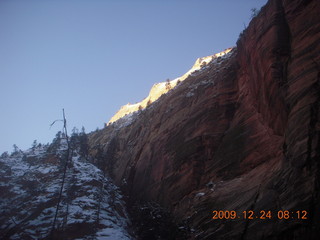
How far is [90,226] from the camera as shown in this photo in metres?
25.9

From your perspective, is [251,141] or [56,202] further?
[56,202]

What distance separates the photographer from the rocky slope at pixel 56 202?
82.2 feet

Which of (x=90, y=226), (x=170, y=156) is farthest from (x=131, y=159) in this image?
(x=90, y=226)

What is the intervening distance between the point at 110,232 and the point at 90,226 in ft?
6.93

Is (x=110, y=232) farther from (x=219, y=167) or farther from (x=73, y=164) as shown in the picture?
(x=73, y=164)
